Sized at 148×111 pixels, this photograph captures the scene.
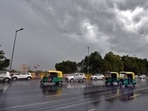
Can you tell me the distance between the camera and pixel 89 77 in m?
74.2

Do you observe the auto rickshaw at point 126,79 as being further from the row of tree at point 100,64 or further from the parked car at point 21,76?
the row of tree at point 100,64

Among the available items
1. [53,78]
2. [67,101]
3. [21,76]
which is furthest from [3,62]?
[67,101]

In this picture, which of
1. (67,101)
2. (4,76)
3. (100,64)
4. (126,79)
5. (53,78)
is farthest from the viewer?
(100,64)

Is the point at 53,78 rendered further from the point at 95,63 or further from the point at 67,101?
the point at 95,63

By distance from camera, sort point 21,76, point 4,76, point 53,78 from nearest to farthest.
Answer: point 53,78 < point 4,76 < point 21,76

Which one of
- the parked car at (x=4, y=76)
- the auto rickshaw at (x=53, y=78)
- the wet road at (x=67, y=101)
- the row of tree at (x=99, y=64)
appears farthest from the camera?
the row of tree at (x=99, y=64)

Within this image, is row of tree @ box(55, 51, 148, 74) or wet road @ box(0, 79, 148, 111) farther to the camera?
row of tree @ box(55, 51, 148, 74)

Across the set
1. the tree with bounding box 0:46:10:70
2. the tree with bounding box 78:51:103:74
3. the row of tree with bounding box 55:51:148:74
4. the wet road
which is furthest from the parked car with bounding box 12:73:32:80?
the tree with bounding box 78:51:103:74

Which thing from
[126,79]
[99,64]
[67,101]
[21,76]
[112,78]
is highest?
[99,64]

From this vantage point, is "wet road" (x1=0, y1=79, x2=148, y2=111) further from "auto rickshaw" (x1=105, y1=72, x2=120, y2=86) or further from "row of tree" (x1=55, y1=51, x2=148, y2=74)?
"row of tree" (x1=55, y1=51, x2=148, y2=74)

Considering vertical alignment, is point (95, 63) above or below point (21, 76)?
above

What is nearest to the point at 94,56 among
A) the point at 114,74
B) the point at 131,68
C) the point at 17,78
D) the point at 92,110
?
the point at 131,68

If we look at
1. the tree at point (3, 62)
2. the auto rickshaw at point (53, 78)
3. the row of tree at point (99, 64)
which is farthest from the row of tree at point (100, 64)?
the auto rickshaw at point (53, 78)

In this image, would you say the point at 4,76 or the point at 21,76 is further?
the point at 21,76
